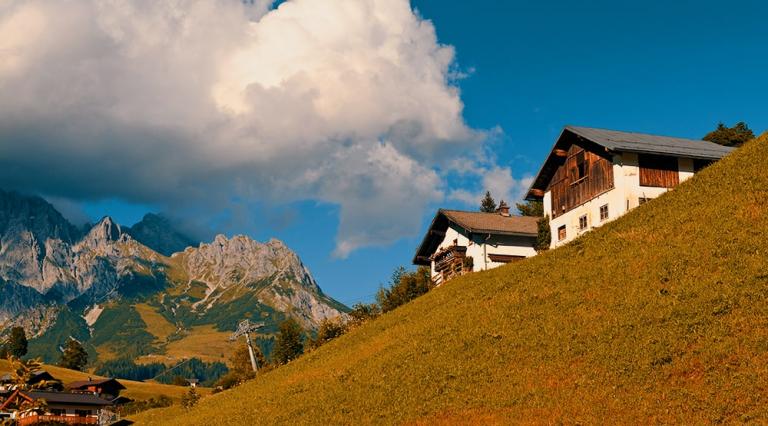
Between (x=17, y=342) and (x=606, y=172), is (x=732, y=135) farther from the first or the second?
(x=17, y=342)

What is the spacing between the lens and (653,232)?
49406mm

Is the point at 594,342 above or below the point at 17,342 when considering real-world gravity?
below

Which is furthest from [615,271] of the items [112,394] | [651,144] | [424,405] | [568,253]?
[112,394]

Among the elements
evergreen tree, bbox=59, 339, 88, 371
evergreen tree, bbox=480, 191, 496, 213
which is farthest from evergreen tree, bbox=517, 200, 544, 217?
evergreen tree, bbox=59, 339, 88, 371

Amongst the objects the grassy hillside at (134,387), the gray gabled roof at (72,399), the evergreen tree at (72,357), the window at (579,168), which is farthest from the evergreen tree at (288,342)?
the evergreen tree at (72,357)

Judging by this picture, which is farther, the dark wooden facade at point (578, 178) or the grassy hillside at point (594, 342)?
the dark wooden facade at point (578, 178)

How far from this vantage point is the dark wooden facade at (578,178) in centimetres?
6412

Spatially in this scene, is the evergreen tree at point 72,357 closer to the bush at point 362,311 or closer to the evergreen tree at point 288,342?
the evergreen tree at point 288,342

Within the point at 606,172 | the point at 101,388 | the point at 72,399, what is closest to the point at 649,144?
the point at 606,172

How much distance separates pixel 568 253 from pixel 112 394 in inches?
4111

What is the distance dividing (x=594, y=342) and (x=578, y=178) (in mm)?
31731

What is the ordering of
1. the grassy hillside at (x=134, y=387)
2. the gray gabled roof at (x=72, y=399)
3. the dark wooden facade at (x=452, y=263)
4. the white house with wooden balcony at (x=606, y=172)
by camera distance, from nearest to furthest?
the white house with wooden balcony at (x=606, y=172) → the dark wooden facade at (x=452, y=263) → the gray gabled roof at (x=72, y=399) → the grassy hillside at (x=134, y=387)

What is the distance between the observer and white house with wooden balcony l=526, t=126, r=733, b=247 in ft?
205

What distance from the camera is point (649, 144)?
65.1 meters
